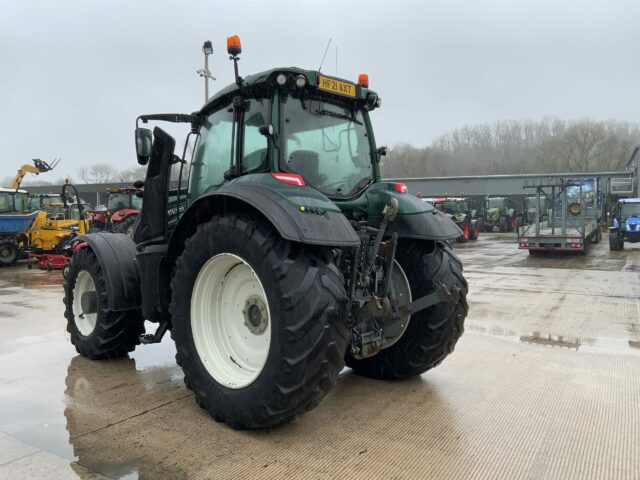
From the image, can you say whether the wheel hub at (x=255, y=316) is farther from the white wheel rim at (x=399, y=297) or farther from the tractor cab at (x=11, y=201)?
the tractor cab at (x=11, y=201)

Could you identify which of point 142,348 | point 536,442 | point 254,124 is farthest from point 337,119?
point 142,348

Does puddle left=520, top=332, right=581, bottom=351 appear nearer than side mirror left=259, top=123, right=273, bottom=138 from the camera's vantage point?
No

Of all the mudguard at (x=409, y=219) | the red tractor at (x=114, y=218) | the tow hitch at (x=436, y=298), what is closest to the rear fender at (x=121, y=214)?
the red tractor at (x=114, y=218)

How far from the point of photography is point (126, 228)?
1521 centimetres

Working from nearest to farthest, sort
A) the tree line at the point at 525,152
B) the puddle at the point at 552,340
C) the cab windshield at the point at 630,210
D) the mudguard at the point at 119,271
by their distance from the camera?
1. the mudguard at the point at 119,271
2. the puddle at the point at 552,340
3. the cab windshield at the point at 630,210
4. the tree line at the point at 525,152

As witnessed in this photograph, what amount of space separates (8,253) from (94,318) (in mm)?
11911

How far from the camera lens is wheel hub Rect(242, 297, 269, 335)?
3.46 meters

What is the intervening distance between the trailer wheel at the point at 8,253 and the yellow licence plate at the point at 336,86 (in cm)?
1427

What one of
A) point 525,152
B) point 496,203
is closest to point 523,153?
point 525,152

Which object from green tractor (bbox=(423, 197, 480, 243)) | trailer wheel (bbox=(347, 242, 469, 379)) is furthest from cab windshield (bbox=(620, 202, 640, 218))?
trailer wheel (bbox=(347, 242, 469, 379))

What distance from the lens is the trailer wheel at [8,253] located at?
48.5 feet

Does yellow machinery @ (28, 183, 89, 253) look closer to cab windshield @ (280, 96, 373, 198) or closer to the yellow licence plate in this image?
cab windshield @ (280, 96, 373, 198)

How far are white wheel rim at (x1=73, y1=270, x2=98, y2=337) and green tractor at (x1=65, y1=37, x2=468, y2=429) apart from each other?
0.92 feet

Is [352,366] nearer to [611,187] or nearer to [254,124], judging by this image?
[254,124]
